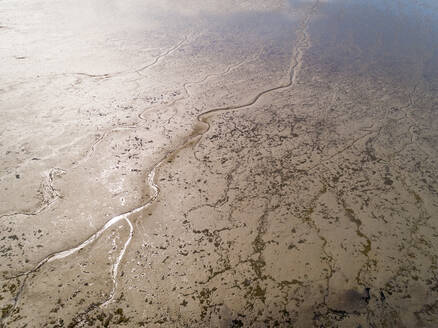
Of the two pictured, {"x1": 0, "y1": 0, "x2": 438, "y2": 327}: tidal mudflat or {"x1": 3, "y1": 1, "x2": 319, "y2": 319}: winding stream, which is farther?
{"x1": 3, "y1": 1, "x2": 319, "y2": 319}: winding stream

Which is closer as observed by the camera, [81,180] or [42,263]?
[42,263]

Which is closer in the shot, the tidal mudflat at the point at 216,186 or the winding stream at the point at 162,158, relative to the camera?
the tidal mudflat at the point at 216,186

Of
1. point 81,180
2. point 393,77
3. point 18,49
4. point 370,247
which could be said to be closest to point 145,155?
point 81,180

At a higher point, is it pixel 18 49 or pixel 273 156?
pixel 18 49

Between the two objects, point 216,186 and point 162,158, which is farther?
point 162,158

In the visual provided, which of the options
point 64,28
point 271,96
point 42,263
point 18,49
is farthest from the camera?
point 64,28

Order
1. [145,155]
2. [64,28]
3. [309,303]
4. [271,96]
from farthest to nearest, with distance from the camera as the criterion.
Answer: [64,28] → [271,96] → [145,155] → [309,303]

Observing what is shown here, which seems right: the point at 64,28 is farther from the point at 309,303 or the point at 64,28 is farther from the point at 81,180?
the point at 309,303

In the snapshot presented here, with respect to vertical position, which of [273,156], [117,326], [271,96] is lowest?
[117,326]
